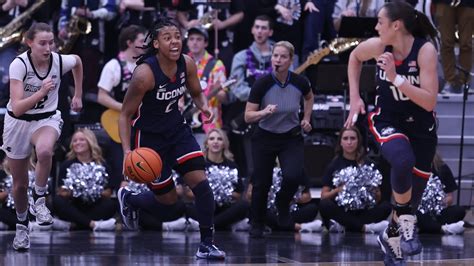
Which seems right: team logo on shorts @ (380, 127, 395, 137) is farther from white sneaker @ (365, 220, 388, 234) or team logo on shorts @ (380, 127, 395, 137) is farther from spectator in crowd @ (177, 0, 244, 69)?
spectator in crowd @ (177, 0, 244, 69)

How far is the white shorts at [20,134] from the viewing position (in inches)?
446

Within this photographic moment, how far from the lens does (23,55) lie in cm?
1132

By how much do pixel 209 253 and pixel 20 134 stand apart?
223 cm

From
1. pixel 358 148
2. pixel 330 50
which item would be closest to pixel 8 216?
pixel 358 148

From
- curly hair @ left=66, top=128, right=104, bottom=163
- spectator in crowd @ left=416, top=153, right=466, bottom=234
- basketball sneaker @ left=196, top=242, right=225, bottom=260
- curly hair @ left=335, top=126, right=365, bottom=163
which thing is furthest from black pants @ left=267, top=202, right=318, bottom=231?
basketball sneaker @ left=196, top=242, right=225, bottom=260

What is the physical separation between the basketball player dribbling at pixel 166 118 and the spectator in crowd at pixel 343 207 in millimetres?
3390

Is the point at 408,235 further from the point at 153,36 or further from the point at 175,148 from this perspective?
the point at 153,36

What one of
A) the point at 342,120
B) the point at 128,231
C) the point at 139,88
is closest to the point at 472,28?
the point at 342,120

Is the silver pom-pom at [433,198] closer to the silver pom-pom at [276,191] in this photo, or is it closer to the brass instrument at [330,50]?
the silver pom-pom at [276,191]

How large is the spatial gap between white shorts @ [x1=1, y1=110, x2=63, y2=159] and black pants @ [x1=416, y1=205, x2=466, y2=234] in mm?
5062

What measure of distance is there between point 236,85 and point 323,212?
87.0 inches

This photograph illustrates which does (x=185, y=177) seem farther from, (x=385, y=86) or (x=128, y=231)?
(x=128, y=231)

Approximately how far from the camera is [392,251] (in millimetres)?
9922

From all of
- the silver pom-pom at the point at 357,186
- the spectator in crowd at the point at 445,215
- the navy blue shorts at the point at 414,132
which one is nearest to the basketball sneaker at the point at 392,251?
the navy blue shorts at the point at 414,132
